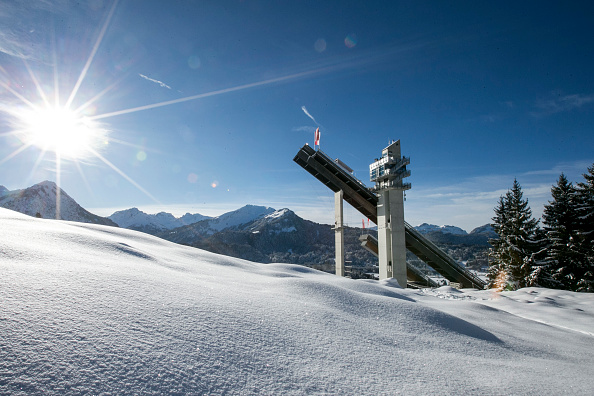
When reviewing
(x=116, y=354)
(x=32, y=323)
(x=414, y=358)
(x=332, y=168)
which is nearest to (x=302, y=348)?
(x=414, y=358)

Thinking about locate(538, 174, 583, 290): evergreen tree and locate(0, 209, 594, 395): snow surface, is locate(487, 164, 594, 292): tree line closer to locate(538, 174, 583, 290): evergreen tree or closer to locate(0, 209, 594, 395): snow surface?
locate(538, 174, 583, 290): evergreen tree

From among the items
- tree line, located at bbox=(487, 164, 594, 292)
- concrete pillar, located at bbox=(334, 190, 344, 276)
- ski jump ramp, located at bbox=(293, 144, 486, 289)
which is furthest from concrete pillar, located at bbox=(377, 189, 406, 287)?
tree line, located at bbox=(487, 164, 594, 292)

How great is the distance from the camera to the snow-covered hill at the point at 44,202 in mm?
144500

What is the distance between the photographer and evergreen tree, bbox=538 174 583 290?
757 inches

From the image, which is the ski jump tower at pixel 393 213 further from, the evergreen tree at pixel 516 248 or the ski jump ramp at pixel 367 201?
the evergreen tree at pixel 516 248

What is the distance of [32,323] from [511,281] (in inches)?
1199

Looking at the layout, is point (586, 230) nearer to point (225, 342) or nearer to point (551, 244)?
point (551, 244)

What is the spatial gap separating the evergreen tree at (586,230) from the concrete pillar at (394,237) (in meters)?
12.5

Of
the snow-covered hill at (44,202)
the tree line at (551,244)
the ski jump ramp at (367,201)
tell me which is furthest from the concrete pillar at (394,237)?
the snow-covered hill at (44,202)

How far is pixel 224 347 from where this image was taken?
1.87 meters

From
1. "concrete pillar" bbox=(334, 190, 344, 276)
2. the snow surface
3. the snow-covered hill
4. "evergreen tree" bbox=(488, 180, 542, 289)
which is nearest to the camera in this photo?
the snow surface

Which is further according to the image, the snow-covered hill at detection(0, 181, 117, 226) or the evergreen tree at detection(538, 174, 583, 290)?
the snow-covered hill at detection(0, 181, 117, 226)

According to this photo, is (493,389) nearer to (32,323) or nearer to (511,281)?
(32,323)

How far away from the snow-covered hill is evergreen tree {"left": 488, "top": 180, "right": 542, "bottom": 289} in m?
167
